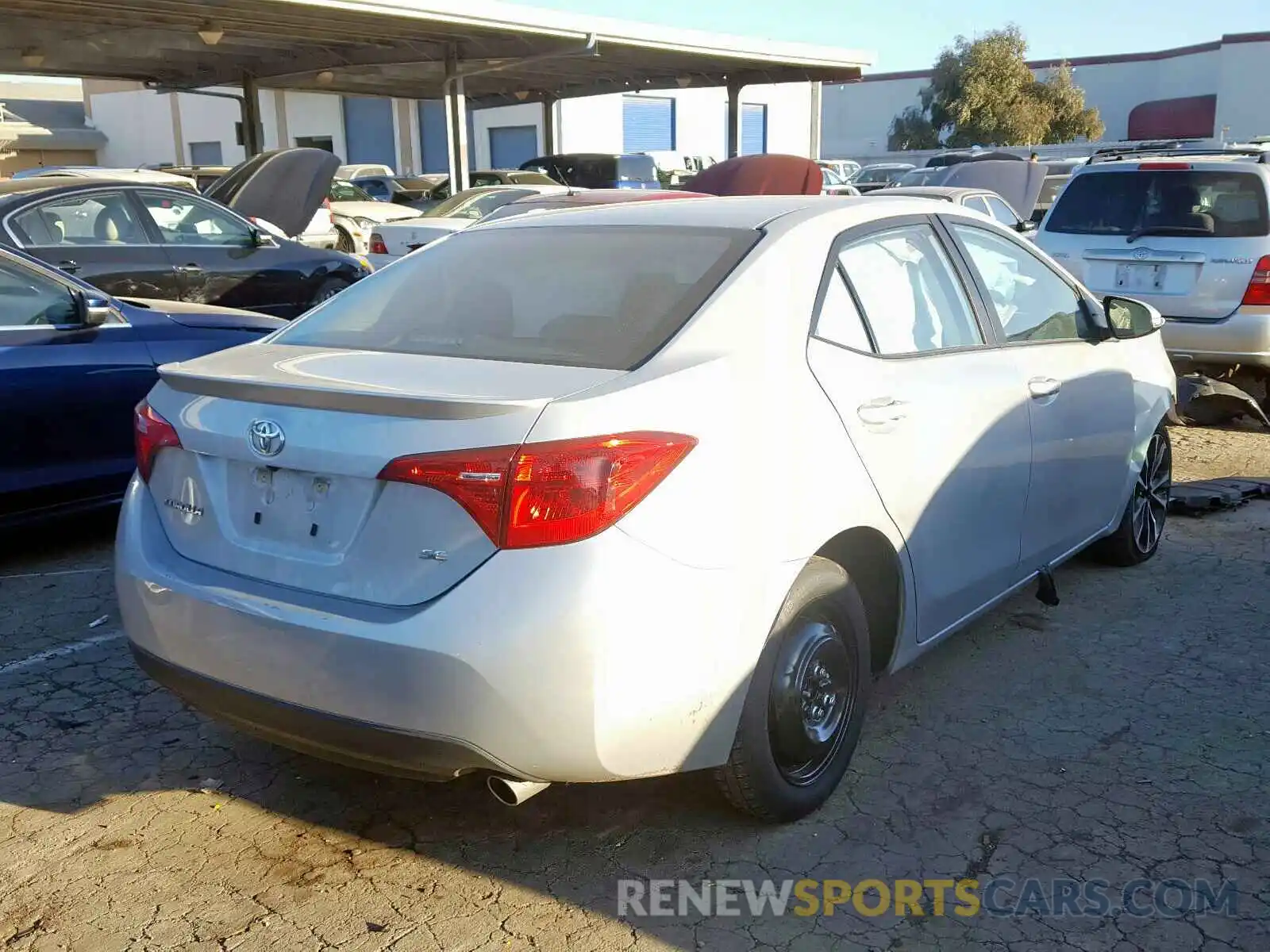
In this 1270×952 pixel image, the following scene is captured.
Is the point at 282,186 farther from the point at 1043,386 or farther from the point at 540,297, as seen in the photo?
the point at 1043,386

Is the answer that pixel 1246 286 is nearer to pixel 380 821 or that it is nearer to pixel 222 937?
pixel 380 821

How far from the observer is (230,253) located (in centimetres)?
996

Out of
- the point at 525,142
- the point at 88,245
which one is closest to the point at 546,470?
the point at 88,245

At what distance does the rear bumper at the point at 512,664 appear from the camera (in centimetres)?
258

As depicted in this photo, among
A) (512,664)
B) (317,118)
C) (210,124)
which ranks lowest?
(512,664)

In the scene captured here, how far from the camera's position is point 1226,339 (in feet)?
26.9

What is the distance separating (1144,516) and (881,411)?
2.58 metres

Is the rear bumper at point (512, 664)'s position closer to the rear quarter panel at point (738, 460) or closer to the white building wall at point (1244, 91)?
the rear quarter panel at point (738, 460)

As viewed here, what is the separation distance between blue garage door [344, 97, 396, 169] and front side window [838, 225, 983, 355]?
4012 centimetres

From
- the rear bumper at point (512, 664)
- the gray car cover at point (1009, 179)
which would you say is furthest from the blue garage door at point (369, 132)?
the rear bumper at point (512, 664)

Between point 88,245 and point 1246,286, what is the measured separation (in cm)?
816

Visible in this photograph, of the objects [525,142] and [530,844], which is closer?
[530,844]

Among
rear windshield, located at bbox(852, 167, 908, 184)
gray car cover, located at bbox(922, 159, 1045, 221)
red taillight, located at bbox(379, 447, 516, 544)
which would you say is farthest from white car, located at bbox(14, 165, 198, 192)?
rear windshield, located at bbox(852, 167, 908, 184)

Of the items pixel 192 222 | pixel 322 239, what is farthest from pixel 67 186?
pixel 322 239
